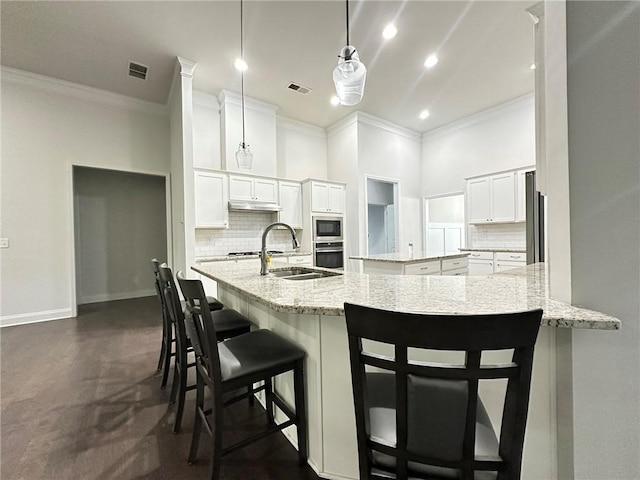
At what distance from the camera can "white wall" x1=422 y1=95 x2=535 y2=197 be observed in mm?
5180

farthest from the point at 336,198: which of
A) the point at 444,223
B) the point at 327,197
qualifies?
the point at 444,223

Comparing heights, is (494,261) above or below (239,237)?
below

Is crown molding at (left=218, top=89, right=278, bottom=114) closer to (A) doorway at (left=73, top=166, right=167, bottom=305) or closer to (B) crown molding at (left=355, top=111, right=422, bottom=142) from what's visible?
(B) crown molding at (left=355, top=111, right=422, bottom=142)

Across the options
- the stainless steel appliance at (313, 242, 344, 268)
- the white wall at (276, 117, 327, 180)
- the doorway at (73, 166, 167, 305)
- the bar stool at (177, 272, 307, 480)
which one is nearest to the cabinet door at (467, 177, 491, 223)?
the stainless steel appliance at (313, 242, 344, 268)

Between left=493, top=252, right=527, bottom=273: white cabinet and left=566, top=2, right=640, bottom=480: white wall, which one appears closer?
left=566, top=2, right=640, bottom=480: white wall

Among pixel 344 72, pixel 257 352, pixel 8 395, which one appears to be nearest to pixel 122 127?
pixel 8 395

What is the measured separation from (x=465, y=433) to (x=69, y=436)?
7.50 ft

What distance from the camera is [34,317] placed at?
398 cm

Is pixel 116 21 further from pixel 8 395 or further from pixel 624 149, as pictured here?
pixel 624 149

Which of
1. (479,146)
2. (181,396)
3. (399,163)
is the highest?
(479,146)

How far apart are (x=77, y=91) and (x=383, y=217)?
20.8ft

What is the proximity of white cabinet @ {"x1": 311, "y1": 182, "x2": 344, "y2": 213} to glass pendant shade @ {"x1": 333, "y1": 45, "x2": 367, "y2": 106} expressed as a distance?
311 centimetres

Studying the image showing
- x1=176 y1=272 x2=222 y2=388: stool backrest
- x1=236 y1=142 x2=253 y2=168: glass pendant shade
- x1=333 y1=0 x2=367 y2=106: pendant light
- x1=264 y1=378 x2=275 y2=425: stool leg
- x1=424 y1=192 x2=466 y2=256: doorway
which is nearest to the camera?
x1=176 y1=272 x2=222 y2=388: stool backrest

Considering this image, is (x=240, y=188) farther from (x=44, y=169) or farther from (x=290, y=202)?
(x=44, y=169)
